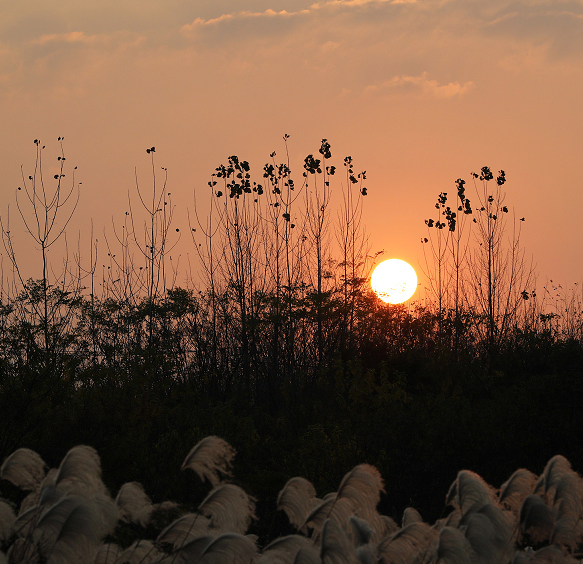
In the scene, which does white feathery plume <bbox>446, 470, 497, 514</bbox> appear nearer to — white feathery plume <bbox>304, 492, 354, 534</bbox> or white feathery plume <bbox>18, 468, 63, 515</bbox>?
white feathery plume <bbox>304, 492, 354, 534</bbox>

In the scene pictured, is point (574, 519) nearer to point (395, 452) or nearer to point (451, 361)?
point (395, 452)

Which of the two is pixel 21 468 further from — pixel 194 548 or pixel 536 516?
pixel 536 516

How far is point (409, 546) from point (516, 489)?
3.49 feet

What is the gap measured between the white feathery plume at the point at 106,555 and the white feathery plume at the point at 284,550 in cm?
84

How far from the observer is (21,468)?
3.33 m

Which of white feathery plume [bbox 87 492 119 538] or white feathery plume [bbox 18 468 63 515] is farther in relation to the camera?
white feathery plume [bbox 18 468 63 515]

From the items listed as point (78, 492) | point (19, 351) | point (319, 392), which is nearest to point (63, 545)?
point (78, 492)

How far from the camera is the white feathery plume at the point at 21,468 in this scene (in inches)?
130

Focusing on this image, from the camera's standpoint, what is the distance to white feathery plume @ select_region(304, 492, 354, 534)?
3309mm

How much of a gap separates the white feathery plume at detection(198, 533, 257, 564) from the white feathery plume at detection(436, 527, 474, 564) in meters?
0.92

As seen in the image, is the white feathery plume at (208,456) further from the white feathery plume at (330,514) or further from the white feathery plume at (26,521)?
the white feathery plume at (26,521)

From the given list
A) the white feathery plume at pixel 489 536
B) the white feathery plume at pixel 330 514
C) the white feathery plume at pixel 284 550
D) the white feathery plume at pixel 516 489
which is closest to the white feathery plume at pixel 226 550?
the white feathery plume at pixel 284 550

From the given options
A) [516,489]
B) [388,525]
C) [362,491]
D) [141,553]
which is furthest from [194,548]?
[516,489]

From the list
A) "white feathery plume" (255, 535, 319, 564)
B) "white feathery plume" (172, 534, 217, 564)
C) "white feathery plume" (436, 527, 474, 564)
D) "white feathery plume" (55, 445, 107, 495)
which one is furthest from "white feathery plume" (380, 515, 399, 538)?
"white feathery plume" (55, 445, 107, 495)
